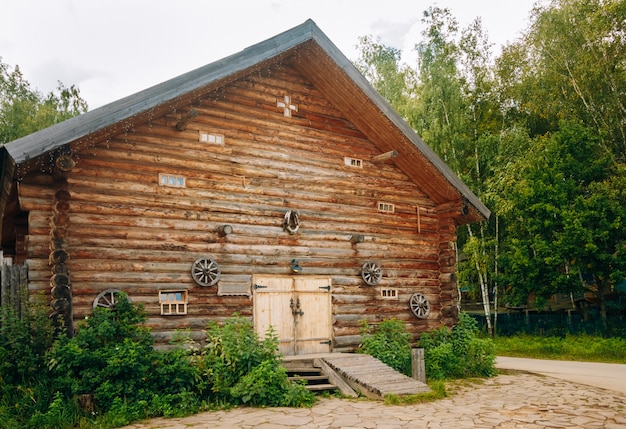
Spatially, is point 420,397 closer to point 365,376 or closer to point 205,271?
point 365,376

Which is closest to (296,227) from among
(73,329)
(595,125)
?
(73,329)

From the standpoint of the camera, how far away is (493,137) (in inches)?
1014

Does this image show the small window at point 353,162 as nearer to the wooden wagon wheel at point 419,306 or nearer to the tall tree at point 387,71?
the wooden wagon wheel at point 419,306

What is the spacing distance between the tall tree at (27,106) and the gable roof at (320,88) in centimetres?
2378

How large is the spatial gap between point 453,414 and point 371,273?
5.22 metres

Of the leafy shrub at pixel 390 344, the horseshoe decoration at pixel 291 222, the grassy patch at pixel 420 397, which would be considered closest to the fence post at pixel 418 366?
the leafy shrub at pixel 390 344

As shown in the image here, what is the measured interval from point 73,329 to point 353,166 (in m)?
7.80

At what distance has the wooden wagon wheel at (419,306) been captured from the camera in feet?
46.2

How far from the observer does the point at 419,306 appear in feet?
46.5

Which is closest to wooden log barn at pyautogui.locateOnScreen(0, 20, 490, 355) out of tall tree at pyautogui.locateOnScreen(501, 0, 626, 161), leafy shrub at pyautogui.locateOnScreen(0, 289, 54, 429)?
leafy shrub at pyautogui.locateOnScreen(0, 289, 54, 429)

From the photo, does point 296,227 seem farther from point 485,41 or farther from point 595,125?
point 485,41

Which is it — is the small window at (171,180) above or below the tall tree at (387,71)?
below

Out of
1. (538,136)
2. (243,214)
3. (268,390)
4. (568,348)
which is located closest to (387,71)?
(538,136)

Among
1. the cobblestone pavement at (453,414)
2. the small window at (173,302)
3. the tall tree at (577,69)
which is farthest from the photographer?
the tall tree at (577,69)
